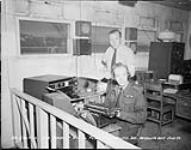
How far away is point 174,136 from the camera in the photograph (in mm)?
828

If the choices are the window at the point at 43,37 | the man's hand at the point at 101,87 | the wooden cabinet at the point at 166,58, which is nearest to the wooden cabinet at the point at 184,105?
the wooden cabinet at the point at 166,58

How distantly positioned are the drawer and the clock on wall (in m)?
0.91

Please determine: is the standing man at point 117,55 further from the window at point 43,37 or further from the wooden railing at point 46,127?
the window at point 43,37

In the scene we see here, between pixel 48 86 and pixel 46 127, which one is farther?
pixel 48 86

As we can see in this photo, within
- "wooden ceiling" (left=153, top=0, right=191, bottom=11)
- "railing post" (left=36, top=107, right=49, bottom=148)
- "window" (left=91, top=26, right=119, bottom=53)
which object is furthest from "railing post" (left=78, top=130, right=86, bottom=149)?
"wooden ceiling" (left=153, top=0, right=191, bottom=11)

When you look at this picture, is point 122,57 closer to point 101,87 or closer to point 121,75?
point 121,75

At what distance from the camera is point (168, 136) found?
835 mm

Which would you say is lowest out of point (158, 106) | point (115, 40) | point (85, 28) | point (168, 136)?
point (168, 136)

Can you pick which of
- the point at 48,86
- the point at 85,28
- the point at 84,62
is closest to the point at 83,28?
the point at 85,28

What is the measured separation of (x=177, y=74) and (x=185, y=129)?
25 centimetres

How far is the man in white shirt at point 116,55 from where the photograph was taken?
3.22 feet

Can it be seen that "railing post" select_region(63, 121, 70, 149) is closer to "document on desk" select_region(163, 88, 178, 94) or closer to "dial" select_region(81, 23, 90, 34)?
"document on desk" select_region(163, 88, 178, 94)

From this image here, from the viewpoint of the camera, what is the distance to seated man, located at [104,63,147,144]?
2.90 feet

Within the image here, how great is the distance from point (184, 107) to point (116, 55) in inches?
16.5
